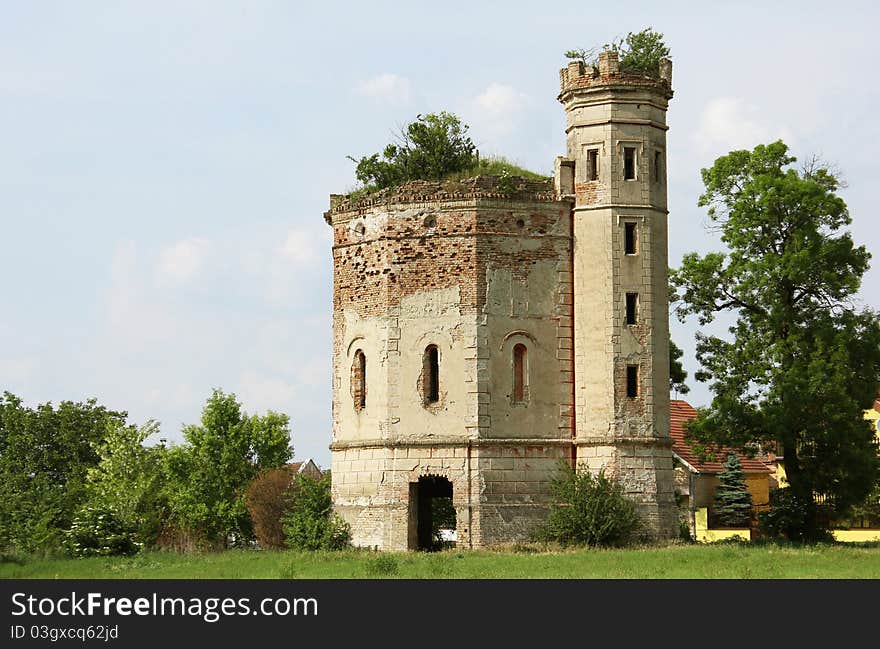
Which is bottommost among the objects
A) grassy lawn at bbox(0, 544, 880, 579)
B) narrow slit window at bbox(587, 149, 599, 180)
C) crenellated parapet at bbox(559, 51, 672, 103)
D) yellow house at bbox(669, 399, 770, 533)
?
grassy lawn at bbox(0, 544, 880, 579)

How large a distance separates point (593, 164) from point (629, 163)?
970mm

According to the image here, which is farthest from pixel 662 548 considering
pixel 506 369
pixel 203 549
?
pixel 203 549

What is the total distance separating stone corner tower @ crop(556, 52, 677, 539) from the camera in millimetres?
40031

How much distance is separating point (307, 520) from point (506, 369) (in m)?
7.04

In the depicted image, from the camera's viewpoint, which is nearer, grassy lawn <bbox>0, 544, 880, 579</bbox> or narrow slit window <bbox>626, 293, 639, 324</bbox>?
grassy lawn <bbox>0, 544, 880, 579</bbox>

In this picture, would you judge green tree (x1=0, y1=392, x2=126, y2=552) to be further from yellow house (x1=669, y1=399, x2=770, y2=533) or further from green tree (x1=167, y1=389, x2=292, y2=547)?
yellow house (x1=669, y1=399, x2=770, y2=533)

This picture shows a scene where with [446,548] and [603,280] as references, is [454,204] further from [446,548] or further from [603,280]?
[446,548]

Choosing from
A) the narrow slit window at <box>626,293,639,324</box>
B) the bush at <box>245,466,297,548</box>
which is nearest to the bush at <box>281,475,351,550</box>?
the bush at <box>245,466,297,548</box>

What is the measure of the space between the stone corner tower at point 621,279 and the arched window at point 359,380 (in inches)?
232

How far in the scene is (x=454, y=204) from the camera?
4075 centimetres

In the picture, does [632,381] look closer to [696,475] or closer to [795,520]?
[795,520]

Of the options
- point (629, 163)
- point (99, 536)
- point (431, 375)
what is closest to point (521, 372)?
point (431, 375)

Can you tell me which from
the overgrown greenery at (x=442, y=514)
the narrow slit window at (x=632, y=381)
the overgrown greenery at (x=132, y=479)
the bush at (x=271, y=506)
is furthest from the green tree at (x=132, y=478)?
the narrow slit window at (x=632, y=381)

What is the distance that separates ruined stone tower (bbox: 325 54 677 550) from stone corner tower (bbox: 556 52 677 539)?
4 cm
